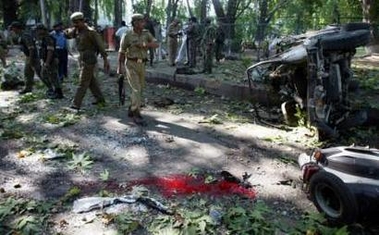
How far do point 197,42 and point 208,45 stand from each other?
152 cm

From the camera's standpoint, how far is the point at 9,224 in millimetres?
4754

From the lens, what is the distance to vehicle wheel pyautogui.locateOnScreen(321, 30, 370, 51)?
21.7 ft

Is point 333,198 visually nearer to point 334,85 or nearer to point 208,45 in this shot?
point 334,85

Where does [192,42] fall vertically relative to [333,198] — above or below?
above

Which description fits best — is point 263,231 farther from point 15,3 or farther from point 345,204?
point 15,3

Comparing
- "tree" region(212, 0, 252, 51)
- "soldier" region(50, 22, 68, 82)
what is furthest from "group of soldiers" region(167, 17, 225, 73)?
"soldier" region(50, 22, 68, 82)

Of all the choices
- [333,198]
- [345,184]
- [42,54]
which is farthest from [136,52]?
[345,184]

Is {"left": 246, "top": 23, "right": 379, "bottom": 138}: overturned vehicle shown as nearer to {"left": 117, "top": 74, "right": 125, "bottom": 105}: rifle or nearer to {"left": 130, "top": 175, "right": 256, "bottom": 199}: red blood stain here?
{"left": 130, "top": 175, "right": 256, "bottom": 199}: red blood stain

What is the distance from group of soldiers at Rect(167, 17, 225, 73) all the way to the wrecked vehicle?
8.69 meters

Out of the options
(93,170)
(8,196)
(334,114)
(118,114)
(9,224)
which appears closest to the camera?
(9,224)

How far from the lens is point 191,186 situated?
5.58 meters

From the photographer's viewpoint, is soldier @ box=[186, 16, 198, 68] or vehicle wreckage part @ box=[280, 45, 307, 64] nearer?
vehicle wreckage part @ box=[280, 45, 307, 64]

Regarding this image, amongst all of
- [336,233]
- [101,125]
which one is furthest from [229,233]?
[101,125]

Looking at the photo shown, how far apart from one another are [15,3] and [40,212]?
1322 inches
